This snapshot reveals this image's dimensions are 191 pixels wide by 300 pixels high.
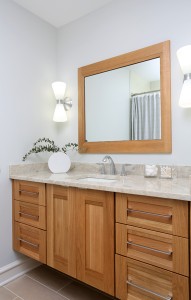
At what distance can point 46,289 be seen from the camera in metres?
1.72

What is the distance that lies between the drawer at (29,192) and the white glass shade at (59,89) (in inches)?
38.3

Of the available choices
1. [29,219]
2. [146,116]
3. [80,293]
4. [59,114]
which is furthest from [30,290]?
[146,116]

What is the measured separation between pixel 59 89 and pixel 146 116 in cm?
98

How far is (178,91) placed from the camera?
63.2 inches

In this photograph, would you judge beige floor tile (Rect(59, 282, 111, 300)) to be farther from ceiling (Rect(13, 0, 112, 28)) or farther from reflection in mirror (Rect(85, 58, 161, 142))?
ceiling (Rect(13, 0, 112, 28))

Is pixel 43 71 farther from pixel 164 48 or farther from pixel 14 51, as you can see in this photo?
pixel 164 48

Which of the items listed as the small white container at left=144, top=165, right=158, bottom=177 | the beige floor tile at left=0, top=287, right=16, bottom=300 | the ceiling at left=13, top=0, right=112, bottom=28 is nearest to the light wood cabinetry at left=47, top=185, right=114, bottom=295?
the beige floor tile at left=0, top=287, right=16, bottom=300

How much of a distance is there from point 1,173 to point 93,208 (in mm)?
961

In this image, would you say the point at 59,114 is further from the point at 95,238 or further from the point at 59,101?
the point at 95,238

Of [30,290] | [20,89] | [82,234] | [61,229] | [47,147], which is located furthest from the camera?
[47,147]

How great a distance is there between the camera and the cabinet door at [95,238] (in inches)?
51.4

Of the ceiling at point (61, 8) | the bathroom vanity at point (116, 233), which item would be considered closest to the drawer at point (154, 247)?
the bathroom vanity at point (116, 233)

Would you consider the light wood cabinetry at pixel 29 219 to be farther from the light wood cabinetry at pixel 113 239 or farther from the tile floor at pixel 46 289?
the tile floor at pixel 46 289

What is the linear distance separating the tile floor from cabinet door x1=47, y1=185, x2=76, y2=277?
0.26 metres
